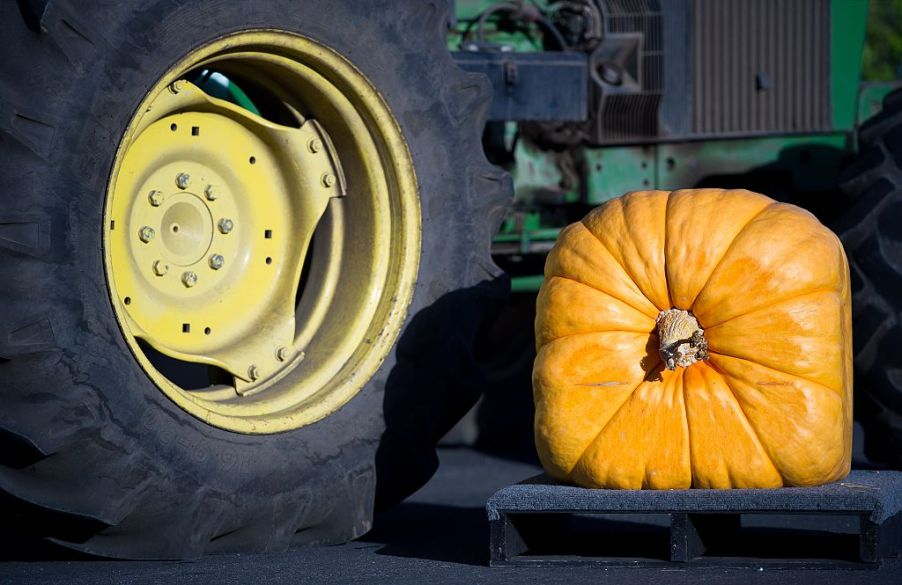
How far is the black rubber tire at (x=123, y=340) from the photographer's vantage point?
3.29 m

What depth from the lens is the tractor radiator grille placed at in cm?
639

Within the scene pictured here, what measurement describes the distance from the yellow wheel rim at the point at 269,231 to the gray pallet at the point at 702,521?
0.69 metres

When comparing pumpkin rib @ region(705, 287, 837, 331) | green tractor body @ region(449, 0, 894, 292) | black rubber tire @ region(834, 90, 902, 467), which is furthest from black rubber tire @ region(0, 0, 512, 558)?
green tractor body @ region(449, 0, 894, 292)

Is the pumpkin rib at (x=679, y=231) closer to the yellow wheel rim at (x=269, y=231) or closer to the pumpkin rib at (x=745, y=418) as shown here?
the pumpkin rib at (x=745, y=418)

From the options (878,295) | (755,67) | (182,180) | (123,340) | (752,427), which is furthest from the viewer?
Answer: (755,67)

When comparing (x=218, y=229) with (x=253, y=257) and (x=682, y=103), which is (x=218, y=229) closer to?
(x=253, y=257)

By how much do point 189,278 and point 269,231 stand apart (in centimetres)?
34

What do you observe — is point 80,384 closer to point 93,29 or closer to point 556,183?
point 93,29

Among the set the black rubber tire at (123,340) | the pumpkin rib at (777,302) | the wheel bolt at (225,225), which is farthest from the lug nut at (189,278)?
the pumpkin rib at (777,302)

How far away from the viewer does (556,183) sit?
6.32m

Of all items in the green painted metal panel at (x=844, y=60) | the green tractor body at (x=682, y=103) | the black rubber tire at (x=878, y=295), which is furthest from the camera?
the green painted metal panel at (x=844, y=60)

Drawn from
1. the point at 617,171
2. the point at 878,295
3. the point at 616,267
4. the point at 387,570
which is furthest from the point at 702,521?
the point at 617,171

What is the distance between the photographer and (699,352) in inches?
147

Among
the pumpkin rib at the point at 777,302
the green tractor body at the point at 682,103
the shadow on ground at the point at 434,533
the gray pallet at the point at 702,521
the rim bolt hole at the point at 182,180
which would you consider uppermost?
the green tractor body at the point at 682,103
